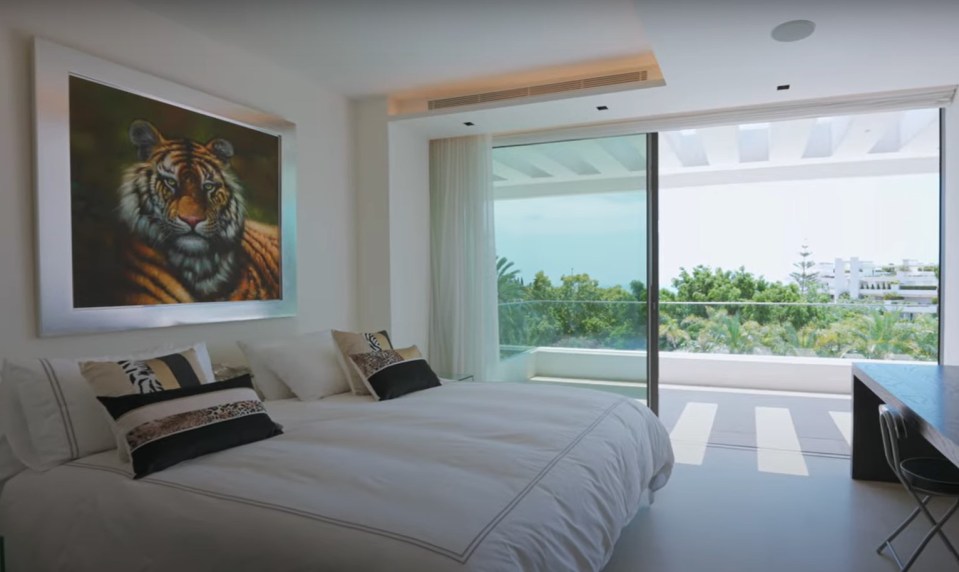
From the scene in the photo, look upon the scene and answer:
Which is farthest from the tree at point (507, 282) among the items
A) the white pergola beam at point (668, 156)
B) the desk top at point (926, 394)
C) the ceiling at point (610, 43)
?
the desk top at point (926, 394)

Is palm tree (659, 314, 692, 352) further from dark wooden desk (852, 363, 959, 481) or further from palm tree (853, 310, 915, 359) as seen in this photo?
dark wooden desk (852, 363, 959, 481)

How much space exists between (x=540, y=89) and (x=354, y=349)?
2259mm

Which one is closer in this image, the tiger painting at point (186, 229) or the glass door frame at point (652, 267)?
the tiger painting at point (186, 229)

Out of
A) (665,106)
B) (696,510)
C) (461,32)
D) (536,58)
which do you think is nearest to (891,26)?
(665,106)

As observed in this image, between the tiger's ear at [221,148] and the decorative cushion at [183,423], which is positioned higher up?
the tiger's ear at [221,148]

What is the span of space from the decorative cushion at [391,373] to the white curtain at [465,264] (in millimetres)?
1549

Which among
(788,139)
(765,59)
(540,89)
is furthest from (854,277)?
(540,89)

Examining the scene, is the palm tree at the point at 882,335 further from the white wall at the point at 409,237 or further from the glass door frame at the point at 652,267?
the white wall at the point at 409,237

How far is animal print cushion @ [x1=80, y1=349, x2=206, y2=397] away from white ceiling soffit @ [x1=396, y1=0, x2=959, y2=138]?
261 cm

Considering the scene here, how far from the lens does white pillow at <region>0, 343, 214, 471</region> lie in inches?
85.3

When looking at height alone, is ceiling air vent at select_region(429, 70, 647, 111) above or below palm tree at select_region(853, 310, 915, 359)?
above

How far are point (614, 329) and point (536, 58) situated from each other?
225 centimetres

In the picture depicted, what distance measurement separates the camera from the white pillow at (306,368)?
328cm

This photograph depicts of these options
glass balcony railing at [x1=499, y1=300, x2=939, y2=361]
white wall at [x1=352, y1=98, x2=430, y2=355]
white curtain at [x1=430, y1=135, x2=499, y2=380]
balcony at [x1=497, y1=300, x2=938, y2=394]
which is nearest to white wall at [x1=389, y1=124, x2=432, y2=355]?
white wall at [x1=352, y1=98, x2=430, y2=355]
